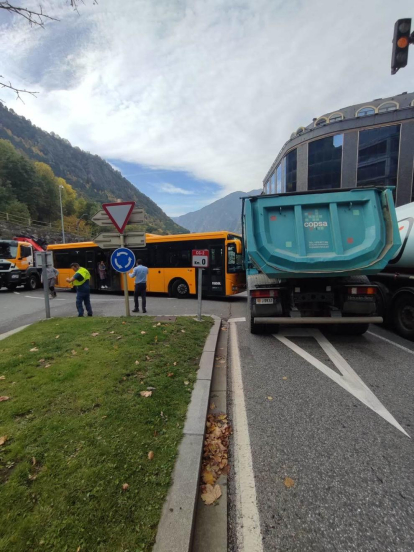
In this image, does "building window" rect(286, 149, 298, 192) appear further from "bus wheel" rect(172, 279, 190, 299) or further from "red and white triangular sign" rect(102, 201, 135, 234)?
"red and white triangular sign" rect(102, 201, 135, 234)

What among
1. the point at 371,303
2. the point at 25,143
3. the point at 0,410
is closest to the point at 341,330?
the point at 371,303

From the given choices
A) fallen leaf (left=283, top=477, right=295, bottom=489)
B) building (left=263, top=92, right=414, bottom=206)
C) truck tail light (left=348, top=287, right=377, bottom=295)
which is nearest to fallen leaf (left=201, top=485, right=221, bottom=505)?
fallen leaf (left=283, top=477, right=295, bottom=489)

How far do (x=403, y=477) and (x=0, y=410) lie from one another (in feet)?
12.2

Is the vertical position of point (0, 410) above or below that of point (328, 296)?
below

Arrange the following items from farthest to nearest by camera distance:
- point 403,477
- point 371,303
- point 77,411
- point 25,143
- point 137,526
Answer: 1. point 25,143
2. point 371,303
3. point 77,411
4. point 403,477
5. point 137,526

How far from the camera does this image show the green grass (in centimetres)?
158

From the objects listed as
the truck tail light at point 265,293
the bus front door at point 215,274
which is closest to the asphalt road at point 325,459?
the truck tail light at point 265,293

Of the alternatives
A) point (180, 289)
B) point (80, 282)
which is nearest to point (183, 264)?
point (180, 289)

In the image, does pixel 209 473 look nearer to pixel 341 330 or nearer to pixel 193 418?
pixel 193 418

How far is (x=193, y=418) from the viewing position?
9.00ft

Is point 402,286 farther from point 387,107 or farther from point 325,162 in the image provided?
point 387,107

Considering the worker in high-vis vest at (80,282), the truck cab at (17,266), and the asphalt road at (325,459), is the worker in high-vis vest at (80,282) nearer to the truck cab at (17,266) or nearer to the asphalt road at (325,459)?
the asphalt road at (325,459)

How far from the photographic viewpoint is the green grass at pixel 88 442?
1575 millimetres

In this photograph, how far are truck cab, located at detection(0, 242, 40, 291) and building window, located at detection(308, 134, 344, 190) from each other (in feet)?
115
